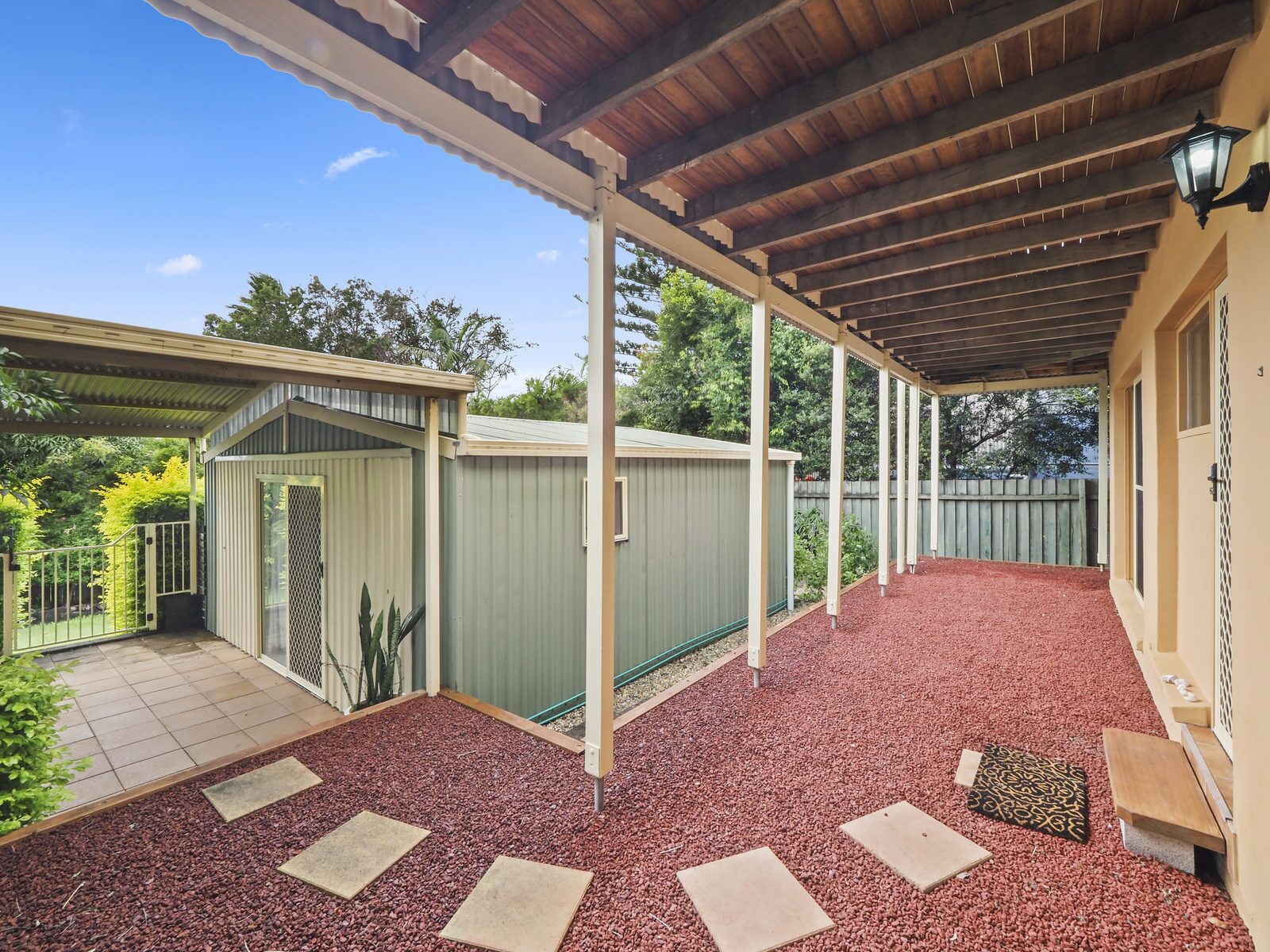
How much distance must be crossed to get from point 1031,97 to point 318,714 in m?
5.78

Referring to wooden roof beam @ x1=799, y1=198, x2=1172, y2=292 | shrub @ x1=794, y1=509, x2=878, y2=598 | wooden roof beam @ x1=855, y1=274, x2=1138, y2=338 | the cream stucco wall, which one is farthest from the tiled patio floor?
shrub @ x1=794, y1=509, x2=878, y2=598

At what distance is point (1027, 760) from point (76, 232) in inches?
1496

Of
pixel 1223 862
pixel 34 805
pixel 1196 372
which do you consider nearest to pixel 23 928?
pixel 34 805

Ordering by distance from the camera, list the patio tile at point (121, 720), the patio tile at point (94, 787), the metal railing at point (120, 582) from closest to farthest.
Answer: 1. the patio tile at point (94, 787)
2. the patio tile at point (121, 720)
3. the metal railing at point (120, 582)

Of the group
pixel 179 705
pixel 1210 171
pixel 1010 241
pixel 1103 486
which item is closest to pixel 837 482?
pixel 1010 241

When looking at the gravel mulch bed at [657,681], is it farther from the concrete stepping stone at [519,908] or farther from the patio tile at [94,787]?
the patio tile at [94,787]

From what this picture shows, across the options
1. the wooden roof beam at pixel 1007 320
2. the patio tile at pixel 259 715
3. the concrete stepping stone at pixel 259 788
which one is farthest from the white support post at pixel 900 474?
the patio tile at pixel 259 715

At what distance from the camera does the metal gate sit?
2336mm

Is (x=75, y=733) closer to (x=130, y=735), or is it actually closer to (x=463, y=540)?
(x=130, y=735)

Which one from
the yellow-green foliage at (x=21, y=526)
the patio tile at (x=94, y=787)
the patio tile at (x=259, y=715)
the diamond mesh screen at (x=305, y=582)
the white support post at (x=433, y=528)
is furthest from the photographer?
the yellow-green foliage at (x=21, y=526)

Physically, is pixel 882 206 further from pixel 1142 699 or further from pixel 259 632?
pixel 259 632

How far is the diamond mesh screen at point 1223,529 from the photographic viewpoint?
233 cm

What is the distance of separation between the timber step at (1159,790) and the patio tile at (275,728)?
478cm

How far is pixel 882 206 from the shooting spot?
2.88m
